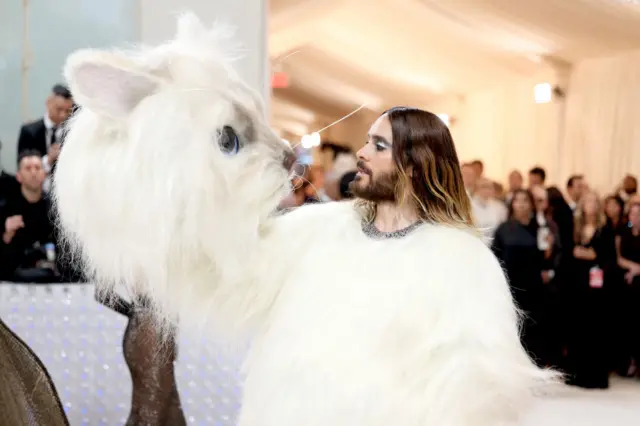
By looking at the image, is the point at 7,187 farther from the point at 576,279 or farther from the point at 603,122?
the point at 603,122

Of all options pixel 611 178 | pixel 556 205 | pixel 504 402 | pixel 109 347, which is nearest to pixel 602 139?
pixel 611 178

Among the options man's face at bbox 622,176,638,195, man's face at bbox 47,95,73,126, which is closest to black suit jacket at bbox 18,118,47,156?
man's face at bbox 47,95,73,126

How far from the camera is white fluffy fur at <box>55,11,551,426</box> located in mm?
1234

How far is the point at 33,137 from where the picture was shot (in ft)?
10.7

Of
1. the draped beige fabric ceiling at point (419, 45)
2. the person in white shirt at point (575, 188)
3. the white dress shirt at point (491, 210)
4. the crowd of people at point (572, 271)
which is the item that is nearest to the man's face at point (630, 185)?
the person in white shirt at point (575, 188)

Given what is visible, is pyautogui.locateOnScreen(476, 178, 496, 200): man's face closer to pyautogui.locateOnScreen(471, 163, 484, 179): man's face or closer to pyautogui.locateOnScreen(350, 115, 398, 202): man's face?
pyautogui.locateOnScreen(471, 163, 484, 179): man's face

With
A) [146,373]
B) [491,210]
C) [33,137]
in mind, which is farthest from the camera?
[491,210]

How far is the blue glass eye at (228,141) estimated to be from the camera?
129cm

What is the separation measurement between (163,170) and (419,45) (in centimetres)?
340

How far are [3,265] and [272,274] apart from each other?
6.37 feet

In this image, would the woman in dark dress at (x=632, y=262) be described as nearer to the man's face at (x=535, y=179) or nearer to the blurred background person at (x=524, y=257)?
the blurred background person at (x=524, y=257)

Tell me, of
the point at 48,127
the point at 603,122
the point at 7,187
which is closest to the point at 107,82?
the point at 7,187

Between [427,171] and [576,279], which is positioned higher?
[427,171]

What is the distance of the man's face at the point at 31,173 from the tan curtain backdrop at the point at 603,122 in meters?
5.23
